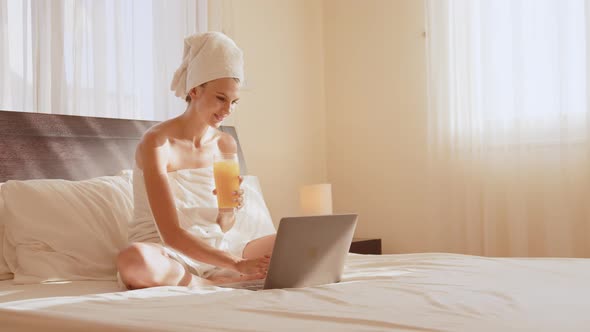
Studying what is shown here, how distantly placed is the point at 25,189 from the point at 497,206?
260 centimetres

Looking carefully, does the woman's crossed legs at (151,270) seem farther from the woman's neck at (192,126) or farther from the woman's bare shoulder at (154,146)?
the woman's neck at (192,126)

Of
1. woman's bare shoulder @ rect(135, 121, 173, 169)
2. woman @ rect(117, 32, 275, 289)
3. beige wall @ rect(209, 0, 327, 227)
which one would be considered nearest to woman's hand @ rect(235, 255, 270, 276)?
woman @ rect(117, 32, 275, 289)

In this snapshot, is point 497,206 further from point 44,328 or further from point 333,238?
point 44,328

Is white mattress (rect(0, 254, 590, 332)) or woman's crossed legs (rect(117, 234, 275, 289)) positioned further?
woman's crossed legs (rect(117, 234, 275, 289))

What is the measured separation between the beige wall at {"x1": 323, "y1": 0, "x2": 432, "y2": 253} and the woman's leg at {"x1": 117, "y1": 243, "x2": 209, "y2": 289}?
2522mm

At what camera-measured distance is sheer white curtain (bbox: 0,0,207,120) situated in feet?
Result: 9.61

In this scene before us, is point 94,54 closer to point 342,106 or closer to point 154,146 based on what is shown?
point 154,146

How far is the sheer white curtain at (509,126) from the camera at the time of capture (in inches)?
147

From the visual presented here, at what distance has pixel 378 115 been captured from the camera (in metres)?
4.56

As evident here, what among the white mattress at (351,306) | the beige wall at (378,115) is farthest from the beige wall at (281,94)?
the white mattress at (351,306)

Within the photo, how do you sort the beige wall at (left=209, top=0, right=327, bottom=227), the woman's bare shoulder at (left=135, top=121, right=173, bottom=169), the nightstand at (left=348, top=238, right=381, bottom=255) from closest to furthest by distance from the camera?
1. the woman's bare shoulder at (left=135, top=121, right=173, bottom=169)
2. the nightstand at (left=348, top=238, right=381, bottom=255)
3. the beige wall at (left=209, top=0, right=327, bottom=227)

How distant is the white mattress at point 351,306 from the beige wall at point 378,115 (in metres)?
2.34

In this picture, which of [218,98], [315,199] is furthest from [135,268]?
[315,199]

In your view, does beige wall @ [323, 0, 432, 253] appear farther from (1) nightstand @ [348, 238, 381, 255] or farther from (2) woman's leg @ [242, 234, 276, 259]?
(2) woman's leg @ [242, 234, 276, 259]
